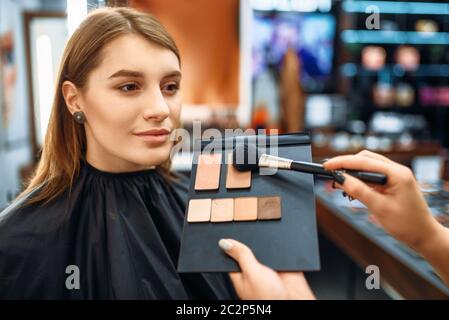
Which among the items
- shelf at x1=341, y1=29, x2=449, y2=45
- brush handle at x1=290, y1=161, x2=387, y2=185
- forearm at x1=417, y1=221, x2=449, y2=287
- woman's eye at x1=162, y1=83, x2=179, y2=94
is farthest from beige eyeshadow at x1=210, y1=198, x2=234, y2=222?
shelf at x1=341, y1=29, x2=449, y2=45

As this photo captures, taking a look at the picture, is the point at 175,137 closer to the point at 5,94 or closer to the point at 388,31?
the point at 5,94

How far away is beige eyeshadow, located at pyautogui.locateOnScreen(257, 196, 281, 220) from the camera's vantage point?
2.06 ft

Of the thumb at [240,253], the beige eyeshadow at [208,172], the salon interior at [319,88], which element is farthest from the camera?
the salon interior at [319,88]

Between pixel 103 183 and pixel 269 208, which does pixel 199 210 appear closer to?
pixel 269 208

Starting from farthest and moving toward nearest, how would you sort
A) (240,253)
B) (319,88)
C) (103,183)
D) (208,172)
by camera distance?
1. (319,88)
2. (103,183)
3. (208,172)
4. (240,253)

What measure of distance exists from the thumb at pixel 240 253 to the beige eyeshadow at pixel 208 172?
0.11 metres

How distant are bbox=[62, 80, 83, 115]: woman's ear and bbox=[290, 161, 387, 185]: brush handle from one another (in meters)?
0.42

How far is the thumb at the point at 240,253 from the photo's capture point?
1.88 ft

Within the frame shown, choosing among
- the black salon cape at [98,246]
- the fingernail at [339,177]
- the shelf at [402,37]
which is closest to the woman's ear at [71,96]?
the black salon cape at [98,246]

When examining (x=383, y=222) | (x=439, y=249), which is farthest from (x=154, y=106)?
(x=439, y=249)

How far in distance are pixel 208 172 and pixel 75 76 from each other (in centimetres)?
31

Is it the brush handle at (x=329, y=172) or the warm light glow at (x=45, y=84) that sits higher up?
the warm light glow at (x=45, y=84)

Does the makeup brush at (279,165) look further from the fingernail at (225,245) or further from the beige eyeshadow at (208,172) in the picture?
the fingernail at (225,245)

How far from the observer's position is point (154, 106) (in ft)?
2.38
